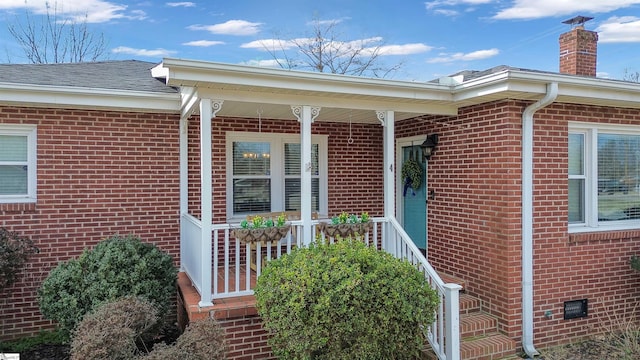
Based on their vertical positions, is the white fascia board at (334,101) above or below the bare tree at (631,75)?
below

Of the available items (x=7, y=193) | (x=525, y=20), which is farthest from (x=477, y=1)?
(x=7, y=193)

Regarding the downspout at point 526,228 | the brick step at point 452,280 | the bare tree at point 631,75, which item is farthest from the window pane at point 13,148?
the bare tree at point 631,75

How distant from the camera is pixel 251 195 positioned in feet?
22.8

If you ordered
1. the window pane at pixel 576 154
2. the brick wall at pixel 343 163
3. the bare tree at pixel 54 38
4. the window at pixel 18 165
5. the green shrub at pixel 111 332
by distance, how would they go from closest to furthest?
the green shrub at pixel 111 332, the window at pixel 18 165, the window pane at pixel 576 154, the brick wall at pixel 343 163, the bare tree at pixel 54 38

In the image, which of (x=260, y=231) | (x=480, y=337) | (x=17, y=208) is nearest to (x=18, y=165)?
(x=17, y=208)

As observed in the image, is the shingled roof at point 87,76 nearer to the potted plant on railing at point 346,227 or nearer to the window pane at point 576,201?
the potted plant on railing at point 346,227

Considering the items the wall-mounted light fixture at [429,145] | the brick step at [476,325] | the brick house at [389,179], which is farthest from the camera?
the wall-mounted light fixture at [429,145]

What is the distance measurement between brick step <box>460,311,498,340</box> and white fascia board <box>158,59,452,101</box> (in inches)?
108

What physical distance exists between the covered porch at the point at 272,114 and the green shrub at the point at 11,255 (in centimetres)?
186

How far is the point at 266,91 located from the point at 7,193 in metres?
3.68

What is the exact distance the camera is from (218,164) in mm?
6602

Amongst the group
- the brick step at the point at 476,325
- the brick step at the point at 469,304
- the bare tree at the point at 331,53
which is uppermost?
the bare tree at the point at 331,53

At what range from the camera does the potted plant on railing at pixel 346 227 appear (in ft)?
16.9

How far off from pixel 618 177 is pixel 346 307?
15.7ft
